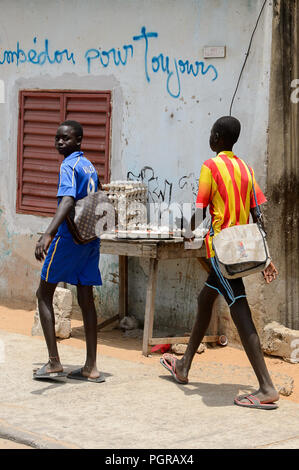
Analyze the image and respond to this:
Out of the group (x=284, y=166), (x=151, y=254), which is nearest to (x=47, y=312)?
(x=151, y=254)

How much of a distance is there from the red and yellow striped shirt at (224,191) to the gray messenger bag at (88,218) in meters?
0.77

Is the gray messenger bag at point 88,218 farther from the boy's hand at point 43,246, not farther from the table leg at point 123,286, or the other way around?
the table leg at point 123,286

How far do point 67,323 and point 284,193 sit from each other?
2.42m

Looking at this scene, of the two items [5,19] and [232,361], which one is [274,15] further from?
[5,19]

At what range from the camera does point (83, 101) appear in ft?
29.9

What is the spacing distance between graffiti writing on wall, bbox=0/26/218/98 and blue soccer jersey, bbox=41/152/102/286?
7.45ft

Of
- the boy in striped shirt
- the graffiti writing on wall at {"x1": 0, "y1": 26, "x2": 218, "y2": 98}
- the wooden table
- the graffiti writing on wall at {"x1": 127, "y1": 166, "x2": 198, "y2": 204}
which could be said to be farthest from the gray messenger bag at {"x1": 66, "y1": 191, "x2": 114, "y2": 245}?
the graffiti writing on wall at {"x1": 0, "y1": 26, "x2": 218, "y2": 98}

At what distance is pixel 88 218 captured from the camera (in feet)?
20.2

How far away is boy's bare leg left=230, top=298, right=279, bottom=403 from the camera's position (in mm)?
5844

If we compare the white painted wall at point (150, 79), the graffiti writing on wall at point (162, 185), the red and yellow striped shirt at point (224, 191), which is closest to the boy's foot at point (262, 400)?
the red and yellow striped shirt at point (224, 191)

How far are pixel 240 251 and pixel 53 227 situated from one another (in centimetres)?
129

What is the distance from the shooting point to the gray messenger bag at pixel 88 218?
20.1 feet

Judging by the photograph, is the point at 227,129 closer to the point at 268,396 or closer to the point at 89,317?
the point at 89,317
